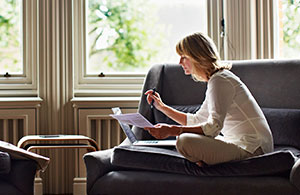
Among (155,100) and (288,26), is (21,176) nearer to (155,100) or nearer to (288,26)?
(155,100)

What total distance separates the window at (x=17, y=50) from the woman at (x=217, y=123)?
1.52 meters

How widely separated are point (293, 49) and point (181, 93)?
44.8 inches

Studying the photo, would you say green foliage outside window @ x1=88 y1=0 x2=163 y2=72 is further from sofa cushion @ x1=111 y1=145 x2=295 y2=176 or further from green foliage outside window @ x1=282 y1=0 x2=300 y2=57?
sofa cushion @ x1=111 y1=145 x2=295 y2=176

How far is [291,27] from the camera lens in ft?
11.0

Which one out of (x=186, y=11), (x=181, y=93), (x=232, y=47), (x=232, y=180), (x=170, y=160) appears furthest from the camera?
Result: (x=186, y=11)

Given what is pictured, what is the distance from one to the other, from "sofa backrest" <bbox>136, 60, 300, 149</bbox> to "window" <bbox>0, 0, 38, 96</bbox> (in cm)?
104

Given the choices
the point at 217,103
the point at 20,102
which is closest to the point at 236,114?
the point at 217,103

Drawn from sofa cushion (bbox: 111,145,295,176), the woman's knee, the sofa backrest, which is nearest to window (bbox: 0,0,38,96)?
the sofa backrest

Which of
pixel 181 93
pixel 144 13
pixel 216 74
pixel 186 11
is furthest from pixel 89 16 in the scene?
pixel 216 74

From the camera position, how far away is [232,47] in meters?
3.18

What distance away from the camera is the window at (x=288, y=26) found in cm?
333

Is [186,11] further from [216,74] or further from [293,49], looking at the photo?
[216,74]

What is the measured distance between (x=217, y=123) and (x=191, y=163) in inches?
8.8

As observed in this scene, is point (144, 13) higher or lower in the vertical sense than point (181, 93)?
higher
